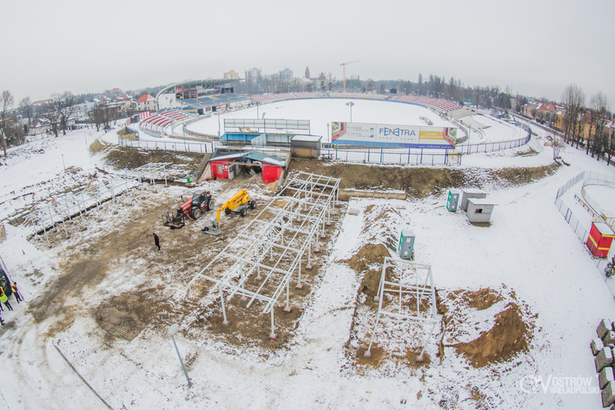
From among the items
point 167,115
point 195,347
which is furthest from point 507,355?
point 167,115

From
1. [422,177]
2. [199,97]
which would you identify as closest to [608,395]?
[422,177]

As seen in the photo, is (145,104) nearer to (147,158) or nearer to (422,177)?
(147,158)

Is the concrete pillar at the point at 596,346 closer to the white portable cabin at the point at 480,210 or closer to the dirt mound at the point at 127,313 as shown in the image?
the white portable cabin at the point at 480,210

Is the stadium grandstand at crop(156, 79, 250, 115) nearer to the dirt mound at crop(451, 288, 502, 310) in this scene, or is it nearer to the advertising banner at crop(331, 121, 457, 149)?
the advertising banner at crop(331, 121, 457, 149)

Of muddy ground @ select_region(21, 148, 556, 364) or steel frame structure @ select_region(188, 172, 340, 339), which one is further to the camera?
steel frame structure @ select_region(188, 172, 340, 339)

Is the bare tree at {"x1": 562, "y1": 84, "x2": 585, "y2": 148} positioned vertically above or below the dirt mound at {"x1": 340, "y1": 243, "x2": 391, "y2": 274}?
above

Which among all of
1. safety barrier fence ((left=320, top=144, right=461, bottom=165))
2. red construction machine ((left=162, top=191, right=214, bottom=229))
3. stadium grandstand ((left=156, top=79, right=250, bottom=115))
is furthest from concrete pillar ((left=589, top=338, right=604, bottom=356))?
stadium grandstand ((left=156, top=79, right=250, bottom=115))
